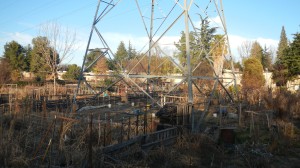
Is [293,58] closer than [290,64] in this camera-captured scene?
Yes

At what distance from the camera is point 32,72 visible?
129 feet

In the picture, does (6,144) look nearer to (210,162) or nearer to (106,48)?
(210,162)

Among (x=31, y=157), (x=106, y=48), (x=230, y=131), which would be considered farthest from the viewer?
(x=106, y=48)

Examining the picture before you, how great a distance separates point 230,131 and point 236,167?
6.93 ft

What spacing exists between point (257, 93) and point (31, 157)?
47.7 ft

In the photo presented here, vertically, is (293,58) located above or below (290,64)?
above

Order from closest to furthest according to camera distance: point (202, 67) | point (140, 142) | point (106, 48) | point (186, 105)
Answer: point (140, 142) < point (186, 105) < point (106, 48) < point (202, 67)

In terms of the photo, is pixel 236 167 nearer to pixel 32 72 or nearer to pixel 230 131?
pixel 230 131

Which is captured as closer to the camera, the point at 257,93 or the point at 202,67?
the point at 257,93

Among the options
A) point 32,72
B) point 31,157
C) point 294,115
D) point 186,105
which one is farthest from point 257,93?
point 32,72

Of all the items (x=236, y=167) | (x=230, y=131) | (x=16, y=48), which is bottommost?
(x=236, y=167)

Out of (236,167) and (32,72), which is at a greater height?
(32,72)

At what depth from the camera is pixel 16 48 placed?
38812 millimetres

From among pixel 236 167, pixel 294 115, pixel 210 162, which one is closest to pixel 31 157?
pixel 210 162
